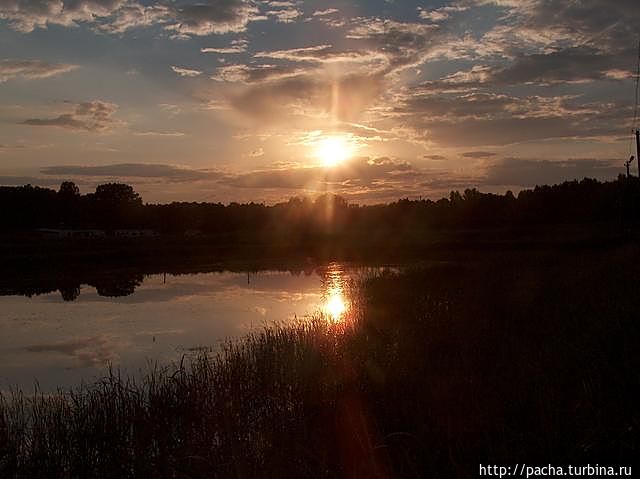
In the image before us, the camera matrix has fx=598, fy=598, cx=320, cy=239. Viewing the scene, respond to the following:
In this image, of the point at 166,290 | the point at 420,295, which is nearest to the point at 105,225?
the point at 166,290

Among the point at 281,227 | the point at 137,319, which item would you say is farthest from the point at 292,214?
the point at 137,319

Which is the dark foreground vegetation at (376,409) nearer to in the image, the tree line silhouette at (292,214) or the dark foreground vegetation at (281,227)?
the dark foreground vegetation at (281,227)

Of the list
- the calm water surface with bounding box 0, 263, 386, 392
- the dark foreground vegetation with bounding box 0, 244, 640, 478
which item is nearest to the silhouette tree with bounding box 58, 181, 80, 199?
the calm water surface with bounding box 0, 263, 386, 392

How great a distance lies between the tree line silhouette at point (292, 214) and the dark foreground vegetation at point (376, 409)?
230 feet

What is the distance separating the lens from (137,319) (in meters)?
22.9

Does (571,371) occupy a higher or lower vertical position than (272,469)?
higher

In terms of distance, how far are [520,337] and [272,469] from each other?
693cm

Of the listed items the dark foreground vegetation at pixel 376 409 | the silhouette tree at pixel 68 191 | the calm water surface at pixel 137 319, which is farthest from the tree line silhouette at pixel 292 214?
the dark foreground vegetation at pixel 376 409

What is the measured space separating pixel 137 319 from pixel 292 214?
99.0 m

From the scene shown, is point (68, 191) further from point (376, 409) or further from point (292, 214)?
point (376, 409)

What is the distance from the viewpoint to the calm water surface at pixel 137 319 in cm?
1582

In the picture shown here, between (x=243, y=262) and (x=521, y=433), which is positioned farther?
(x=243, y=262)

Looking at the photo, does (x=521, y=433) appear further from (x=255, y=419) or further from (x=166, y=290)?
(x=166, y=290)

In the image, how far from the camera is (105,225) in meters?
111
